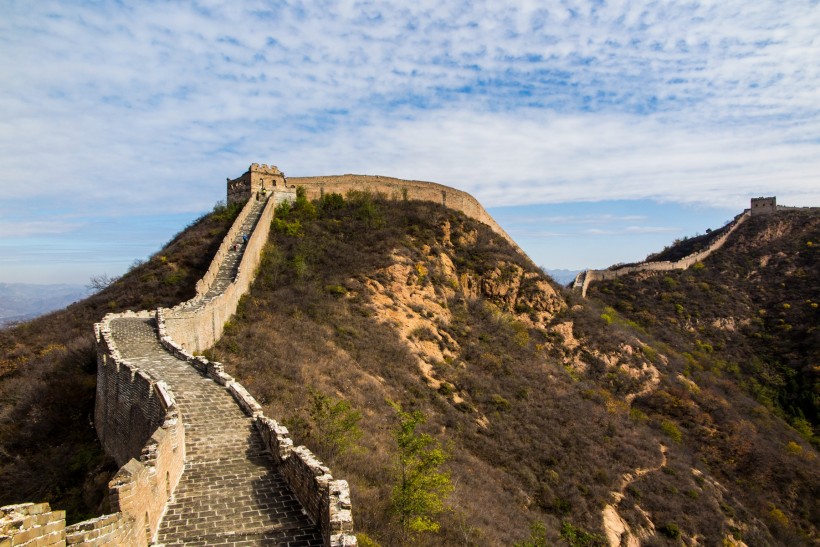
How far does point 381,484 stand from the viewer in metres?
11.6

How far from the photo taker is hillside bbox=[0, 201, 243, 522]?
11.7 metres

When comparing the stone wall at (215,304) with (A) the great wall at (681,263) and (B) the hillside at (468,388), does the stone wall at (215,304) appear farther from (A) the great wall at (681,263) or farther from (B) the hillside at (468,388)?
(A) the great wall at (681,263)

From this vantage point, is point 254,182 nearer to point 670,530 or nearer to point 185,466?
point 185,466

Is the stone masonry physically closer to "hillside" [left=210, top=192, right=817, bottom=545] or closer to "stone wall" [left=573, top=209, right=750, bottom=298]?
"hillside" [left=210, top=192, right=817, bottom=545]

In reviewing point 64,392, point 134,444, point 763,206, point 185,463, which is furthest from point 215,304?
point 763,206

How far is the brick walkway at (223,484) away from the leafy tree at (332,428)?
2.12m

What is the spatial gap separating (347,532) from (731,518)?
25.8m

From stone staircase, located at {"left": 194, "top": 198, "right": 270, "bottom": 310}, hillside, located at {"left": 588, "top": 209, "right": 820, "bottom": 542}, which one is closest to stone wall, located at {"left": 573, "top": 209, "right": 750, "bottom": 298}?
hillside, located at {"left": 588, "top": 209, "right": 820, "bottom": 542}

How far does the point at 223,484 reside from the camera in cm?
820

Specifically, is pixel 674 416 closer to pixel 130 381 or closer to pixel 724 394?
pixel 724 394

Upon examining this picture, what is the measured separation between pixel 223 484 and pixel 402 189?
32.3 m

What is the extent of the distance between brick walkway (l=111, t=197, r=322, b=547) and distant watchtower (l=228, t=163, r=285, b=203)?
69.3ft

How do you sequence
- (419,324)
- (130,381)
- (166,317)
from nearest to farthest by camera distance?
(130,381) → (166,317) → (419,324)

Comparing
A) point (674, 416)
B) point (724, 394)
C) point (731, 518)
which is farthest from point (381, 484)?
point (724, 394)
